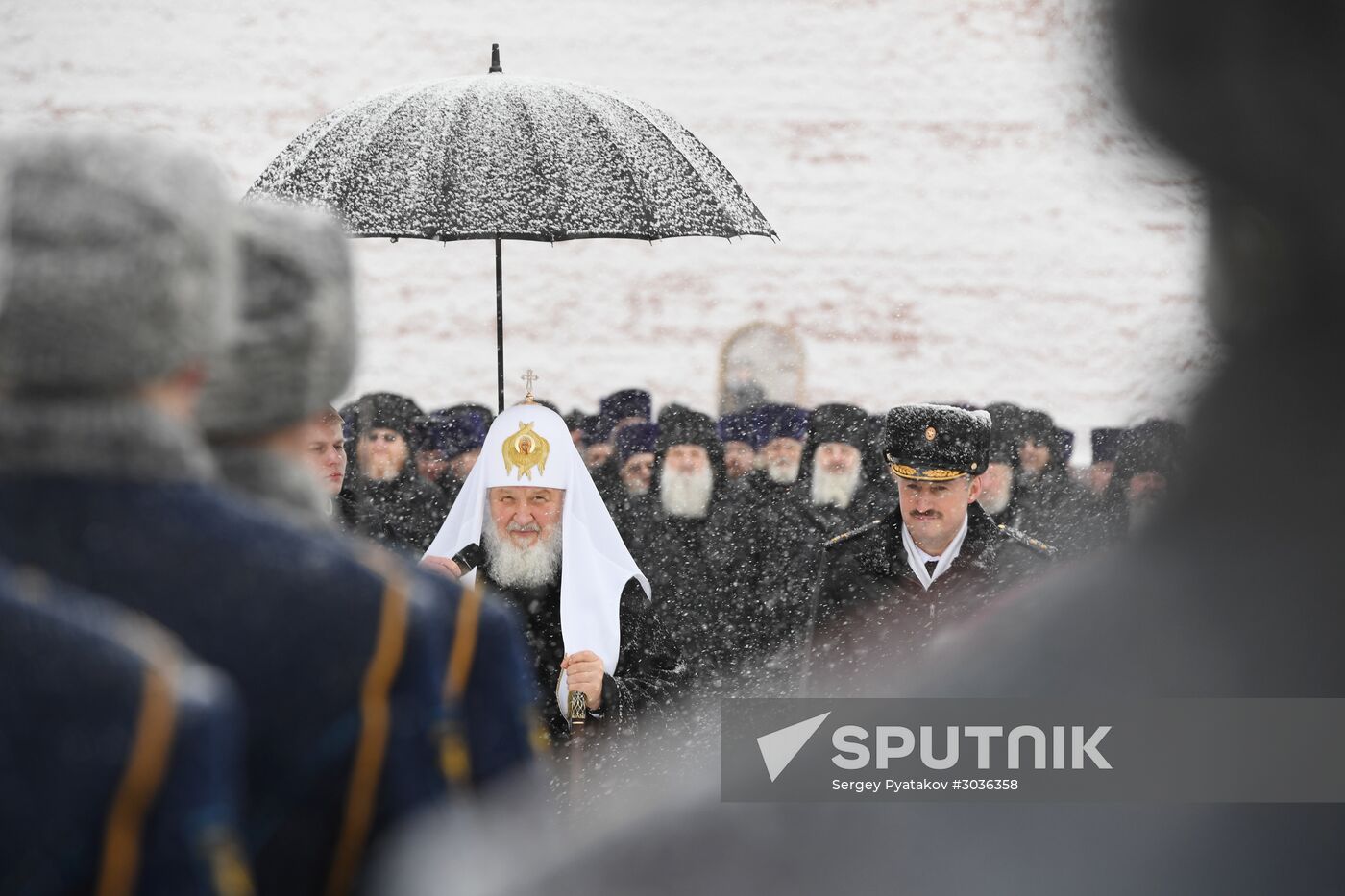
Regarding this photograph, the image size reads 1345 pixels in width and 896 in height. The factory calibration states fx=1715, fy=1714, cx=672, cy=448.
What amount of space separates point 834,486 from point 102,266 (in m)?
3.83

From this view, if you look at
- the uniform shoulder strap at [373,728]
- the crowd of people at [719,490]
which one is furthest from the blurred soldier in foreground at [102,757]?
the crowd of people at [719,490]

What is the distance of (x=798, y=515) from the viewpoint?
14.9 ft

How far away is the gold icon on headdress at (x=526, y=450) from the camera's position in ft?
10.3

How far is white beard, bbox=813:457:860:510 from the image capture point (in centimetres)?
468

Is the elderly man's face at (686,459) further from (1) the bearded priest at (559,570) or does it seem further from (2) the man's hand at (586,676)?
(2) the man's hand at (586,676)

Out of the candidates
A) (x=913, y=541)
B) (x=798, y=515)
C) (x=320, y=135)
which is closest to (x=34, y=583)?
(x=913, y=541)

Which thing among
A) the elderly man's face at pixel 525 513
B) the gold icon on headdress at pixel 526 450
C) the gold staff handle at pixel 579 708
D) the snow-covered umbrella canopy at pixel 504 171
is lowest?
the gold staff handle at pixel 579 708

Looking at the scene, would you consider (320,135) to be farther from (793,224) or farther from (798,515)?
(793,224)

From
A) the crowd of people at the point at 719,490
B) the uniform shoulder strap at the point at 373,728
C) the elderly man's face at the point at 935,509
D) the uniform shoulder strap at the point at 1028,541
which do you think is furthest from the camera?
the crowd of people at the point at 719,490

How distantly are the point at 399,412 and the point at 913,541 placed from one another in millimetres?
1976

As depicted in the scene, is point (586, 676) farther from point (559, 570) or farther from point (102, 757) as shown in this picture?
point (102, 757)

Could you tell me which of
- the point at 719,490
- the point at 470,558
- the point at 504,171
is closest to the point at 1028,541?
the point at 470,558

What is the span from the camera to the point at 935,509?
3.31m

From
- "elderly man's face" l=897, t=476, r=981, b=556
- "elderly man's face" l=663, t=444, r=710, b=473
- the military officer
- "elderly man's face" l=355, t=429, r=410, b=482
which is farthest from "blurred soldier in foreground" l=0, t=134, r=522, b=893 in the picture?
"elderly man's face" l=663, t=444, r=710, b=473
